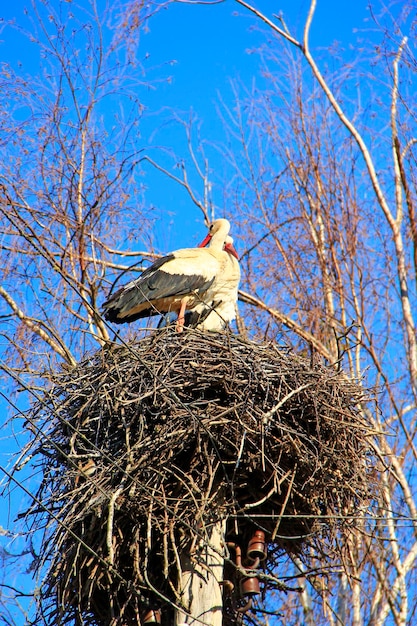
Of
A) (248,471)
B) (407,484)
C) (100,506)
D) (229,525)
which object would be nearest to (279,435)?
(248,471)

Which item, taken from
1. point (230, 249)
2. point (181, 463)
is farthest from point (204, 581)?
point (230, 249)

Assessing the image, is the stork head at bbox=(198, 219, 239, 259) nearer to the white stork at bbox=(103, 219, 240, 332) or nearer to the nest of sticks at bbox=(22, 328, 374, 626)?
the white stork at bbox=(103, 219, 240, 332)

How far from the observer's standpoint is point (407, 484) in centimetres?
1188

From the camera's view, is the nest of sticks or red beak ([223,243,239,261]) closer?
the nest of sticks

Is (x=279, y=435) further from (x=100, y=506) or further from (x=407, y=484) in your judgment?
(x=407, y=484)

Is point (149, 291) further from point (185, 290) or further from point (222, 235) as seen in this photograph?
point (222, 235)

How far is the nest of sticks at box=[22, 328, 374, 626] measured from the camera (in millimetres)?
6270

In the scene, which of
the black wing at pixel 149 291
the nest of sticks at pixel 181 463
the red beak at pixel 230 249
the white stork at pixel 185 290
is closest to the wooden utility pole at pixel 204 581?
the nest of sticks at pixel 181 463

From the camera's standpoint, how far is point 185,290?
345 inches

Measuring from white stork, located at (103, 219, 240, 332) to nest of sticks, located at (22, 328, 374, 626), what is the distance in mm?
1480

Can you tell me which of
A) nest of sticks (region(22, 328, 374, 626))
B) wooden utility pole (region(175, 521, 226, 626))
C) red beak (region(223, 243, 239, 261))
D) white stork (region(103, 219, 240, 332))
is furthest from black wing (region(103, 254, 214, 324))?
wooden utility pole (region(175, 521, 226, 626))

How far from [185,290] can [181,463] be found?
2446 mm

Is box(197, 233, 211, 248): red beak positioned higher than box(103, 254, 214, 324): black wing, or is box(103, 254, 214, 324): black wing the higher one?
box(197, 233, 211, 248): red beak

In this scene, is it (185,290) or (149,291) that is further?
(185,290)
